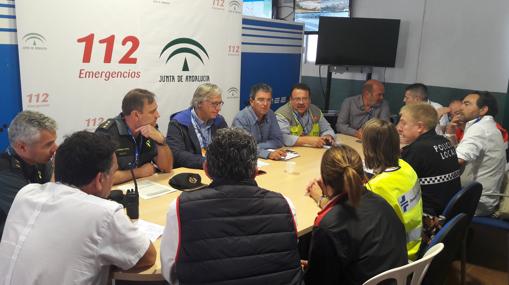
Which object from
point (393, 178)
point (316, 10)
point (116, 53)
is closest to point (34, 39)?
point (116, 53)

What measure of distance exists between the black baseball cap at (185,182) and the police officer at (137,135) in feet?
0.84

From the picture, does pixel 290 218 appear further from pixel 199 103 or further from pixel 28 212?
pixel 199 103

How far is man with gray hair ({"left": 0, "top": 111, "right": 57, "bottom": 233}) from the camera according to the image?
6.52 feet

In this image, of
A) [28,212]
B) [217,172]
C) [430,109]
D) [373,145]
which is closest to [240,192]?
[217,172]

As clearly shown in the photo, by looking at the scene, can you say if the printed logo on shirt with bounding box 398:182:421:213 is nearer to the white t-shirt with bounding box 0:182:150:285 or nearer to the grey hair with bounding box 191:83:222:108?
the white t-shirt with bounding box 0:182:150:285

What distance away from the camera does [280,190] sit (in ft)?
8.54

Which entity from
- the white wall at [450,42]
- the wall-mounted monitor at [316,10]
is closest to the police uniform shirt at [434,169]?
the white wall at [450,42]

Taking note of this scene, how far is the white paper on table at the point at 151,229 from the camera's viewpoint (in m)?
1.84

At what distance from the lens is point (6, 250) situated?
1.44 m

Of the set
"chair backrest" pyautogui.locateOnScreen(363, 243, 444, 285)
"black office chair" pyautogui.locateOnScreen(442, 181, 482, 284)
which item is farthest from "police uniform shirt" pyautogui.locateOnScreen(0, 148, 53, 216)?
"black office chair" pyautogui.locateOnScreen(442, 181, 482, 284)

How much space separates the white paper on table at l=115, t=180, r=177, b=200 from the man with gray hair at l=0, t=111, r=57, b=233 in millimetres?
482

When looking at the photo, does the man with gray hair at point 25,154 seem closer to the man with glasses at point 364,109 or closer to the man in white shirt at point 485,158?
the man in white shirt at point 485,158

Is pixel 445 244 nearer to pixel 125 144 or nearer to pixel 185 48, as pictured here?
pixel 125 144

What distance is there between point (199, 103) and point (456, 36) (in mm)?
3633
